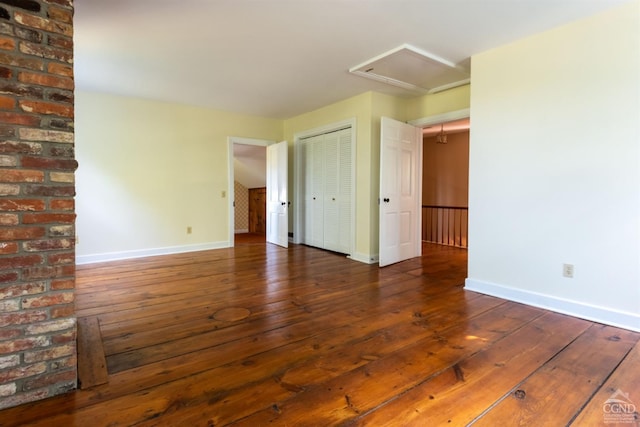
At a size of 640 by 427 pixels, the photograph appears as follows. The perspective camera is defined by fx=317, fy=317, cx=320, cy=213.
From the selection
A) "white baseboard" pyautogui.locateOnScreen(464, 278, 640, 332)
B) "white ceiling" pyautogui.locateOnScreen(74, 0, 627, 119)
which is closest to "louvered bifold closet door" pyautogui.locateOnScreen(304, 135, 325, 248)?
"white ceiling" pyautogui.locateOnScreen(74, 0, 627, 119)

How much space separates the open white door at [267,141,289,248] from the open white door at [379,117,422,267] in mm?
2058

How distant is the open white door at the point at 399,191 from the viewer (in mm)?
4254

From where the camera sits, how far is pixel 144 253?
194 inches

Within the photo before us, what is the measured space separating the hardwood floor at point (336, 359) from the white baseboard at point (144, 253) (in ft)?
4.30

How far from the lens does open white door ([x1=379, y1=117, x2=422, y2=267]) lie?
4.25 meters

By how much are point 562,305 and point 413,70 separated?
2.76 m

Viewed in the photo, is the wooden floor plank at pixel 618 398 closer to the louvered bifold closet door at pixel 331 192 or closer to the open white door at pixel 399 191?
the open white door at pixel 399 191

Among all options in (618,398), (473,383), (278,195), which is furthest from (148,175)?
(618,398)

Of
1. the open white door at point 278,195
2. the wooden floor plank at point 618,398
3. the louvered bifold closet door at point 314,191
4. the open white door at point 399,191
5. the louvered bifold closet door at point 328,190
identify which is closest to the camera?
the wooden floor plank at point 618,398

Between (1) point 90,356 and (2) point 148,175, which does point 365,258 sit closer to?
(1) point 90,356

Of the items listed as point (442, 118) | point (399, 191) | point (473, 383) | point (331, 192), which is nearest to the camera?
point (473, 383)

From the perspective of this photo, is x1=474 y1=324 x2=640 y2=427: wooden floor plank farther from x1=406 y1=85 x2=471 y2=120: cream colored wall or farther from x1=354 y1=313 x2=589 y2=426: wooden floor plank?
x1=406 y1=85 x2=471 y2=120: cream colored wall

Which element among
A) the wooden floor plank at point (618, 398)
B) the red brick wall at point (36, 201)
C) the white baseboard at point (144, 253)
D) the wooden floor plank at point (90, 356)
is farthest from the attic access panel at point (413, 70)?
the white baseboard at point (144, 253)

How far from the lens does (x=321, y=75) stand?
3.80 meters
